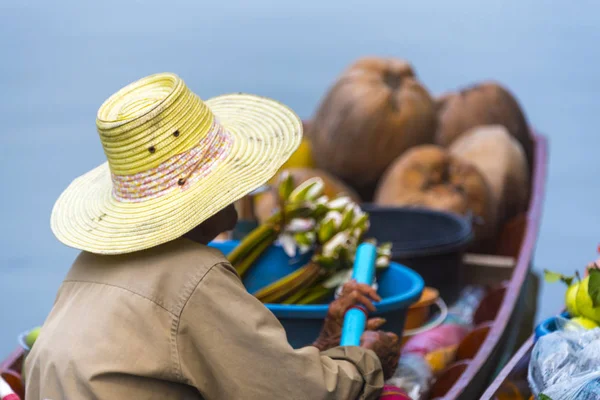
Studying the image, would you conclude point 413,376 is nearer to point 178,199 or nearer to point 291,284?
point 291,284

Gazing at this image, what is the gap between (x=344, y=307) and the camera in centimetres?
171

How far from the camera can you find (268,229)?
7.39 feet

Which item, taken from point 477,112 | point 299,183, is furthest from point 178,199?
point 477,112

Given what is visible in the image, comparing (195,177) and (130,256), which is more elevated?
(195,177)

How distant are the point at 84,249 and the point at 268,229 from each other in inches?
33.9

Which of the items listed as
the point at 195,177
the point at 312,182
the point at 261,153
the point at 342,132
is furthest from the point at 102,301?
the point at 342,132

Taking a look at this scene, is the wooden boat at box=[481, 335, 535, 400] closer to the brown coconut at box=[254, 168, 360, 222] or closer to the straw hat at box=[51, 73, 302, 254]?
the straw hat at box=[51, 73, 302, 254]

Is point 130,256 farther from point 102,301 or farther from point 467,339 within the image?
point 467,339

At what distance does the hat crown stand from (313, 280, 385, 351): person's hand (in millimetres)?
470

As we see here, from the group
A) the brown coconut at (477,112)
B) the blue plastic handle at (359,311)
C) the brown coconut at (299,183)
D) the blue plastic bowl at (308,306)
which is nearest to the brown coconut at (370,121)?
the brown coconut at (299,183)

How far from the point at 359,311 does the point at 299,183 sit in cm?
180

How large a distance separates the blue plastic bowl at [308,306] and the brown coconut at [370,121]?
143 cm

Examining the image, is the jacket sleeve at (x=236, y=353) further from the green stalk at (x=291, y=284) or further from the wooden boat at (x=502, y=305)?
the green stalk at (x=291, y=284)

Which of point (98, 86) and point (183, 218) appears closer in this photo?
point (183, 218)
